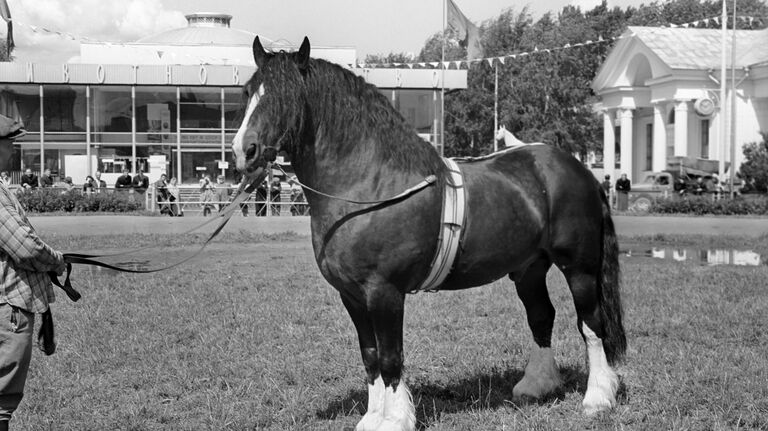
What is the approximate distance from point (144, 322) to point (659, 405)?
5.49 m

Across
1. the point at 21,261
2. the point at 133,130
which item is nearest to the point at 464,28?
the point at 133,130

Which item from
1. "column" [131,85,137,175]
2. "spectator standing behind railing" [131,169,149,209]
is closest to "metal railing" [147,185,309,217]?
"spectator standing behind railing" [131,169,149,209]

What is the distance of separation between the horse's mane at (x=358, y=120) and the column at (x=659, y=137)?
42.8 metres

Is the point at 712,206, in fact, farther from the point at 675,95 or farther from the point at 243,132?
the point at 243,132

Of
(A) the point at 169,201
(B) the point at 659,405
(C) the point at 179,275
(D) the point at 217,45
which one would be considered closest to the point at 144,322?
(C) the point at 179,275

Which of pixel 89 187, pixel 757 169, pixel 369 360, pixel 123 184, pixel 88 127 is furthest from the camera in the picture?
pixel 88 127

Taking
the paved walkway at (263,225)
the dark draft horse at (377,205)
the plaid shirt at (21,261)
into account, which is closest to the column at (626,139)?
the paved walkway at (263,225)

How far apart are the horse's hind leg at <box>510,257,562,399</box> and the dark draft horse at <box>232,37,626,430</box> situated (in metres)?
0.40

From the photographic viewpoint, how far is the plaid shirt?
4301 mm

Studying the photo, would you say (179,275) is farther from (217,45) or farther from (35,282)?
(217,45)

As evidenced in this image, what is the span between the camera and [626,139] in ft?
165

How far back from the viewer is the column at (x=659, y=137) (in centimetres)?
4569

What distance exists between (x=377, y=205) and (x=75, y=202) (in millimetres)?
26871

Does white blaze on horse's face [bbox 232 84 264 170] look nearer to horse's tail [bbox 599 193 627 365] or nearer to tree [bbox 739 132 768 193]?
horse's tail [bbox 599 193 627 365]
